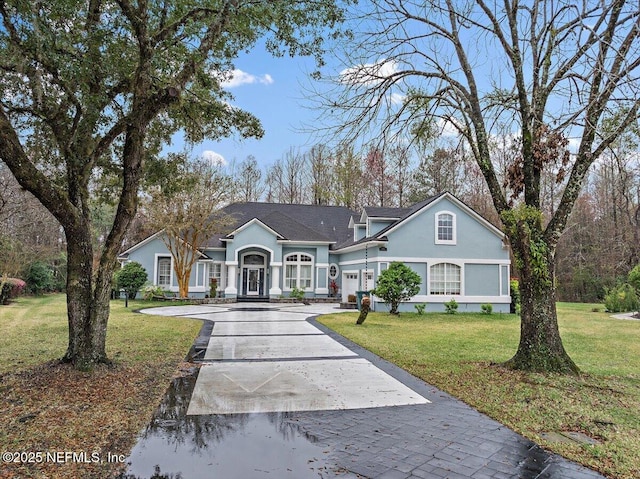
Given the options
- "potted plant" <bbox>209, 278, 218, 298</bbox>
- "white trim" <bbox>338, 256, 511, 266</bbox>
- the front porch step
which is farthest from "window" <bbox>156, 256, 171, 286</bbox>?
"white trim" <bbox>338, 256, 511, 266</bbox>

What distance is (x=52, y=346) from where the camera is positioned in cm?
960

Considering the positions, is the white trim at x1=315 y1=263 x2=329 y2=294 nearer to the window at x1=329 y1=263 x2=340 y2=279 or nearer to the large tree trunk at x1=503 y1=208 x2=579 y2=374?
the window at x1=329 y1=263 x2=340 y2=279

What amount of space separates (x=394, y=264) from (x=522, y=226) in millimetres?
11405

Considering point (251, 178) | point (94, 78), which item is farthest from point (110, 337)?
point (251, 178)

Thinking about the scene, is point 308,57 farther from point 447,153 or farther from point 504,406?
point 504,406

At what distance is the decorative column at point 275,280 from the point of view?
25516mm

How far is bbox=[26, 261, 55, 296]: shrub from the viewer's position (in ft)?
90.1

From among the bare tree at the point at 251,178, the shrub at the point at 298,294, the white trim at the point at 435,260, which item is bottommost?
the shrub at the point at 298,294

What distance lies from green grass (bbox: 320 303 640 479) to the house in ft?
19.5

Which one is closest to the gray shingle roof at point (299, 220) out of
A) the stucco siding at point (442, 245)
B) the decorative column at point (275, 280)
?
the decorative column at point (275, 280)

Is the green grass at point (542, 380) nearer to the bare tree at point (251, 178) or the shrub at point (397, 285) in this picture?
the shrub at point (397, 285)

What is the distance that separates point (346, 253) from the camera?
2561 cm

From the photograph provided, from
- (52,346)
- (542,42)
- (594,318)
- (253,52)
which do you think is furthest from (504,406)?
(594,318)

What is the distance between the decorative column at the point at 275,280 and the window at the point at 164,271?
6.22m
